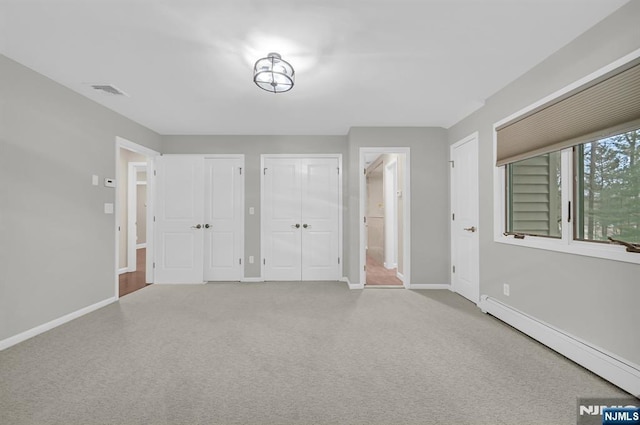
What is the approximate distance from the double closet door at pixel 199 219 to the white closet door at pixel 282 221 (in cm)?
45

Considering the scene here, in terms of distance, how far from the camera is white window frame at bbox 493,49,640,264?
1.93m

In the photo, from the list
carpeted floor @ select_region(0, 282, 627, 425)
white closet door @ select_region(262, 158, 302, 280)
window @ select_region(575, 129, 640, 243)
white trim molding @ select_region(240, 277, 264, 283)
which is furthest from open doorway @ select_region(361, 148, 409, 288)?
window @ select_region(575, 129, 640, 243)

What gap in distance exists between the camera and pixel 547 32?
7.10 feet

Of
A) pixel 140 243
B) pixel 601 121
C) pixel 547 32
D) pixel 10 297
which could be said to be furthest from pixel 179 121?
pixel 140 243

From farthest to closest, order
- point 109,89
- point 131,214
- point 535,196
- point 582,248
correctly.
→ point 131,214 → point 109,89 → point 535,196 → point 582,248

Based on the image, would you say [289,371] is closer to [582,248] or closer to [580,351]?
[580,351]

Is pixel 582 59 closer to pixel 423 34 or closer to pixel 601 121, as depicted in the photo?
pixel 601 121

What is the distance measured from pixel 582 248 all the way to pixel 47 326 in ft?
15.9

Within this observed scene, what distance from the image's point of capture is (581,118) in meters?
2.15

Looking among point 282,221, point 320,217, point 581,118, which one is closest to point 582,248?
point 581,118

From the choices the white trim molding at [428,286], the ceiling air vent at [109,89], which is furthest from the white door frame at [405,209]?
the ceiling air vent at [109,89]

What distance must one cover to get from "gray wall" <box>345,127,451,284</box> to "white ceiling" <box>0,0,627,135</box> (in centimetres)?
88

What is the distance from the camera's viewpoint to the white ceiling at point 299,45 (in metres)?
1.93

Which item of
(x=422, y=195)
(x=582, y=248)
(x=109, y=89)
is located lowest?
(x=582, y=248)
